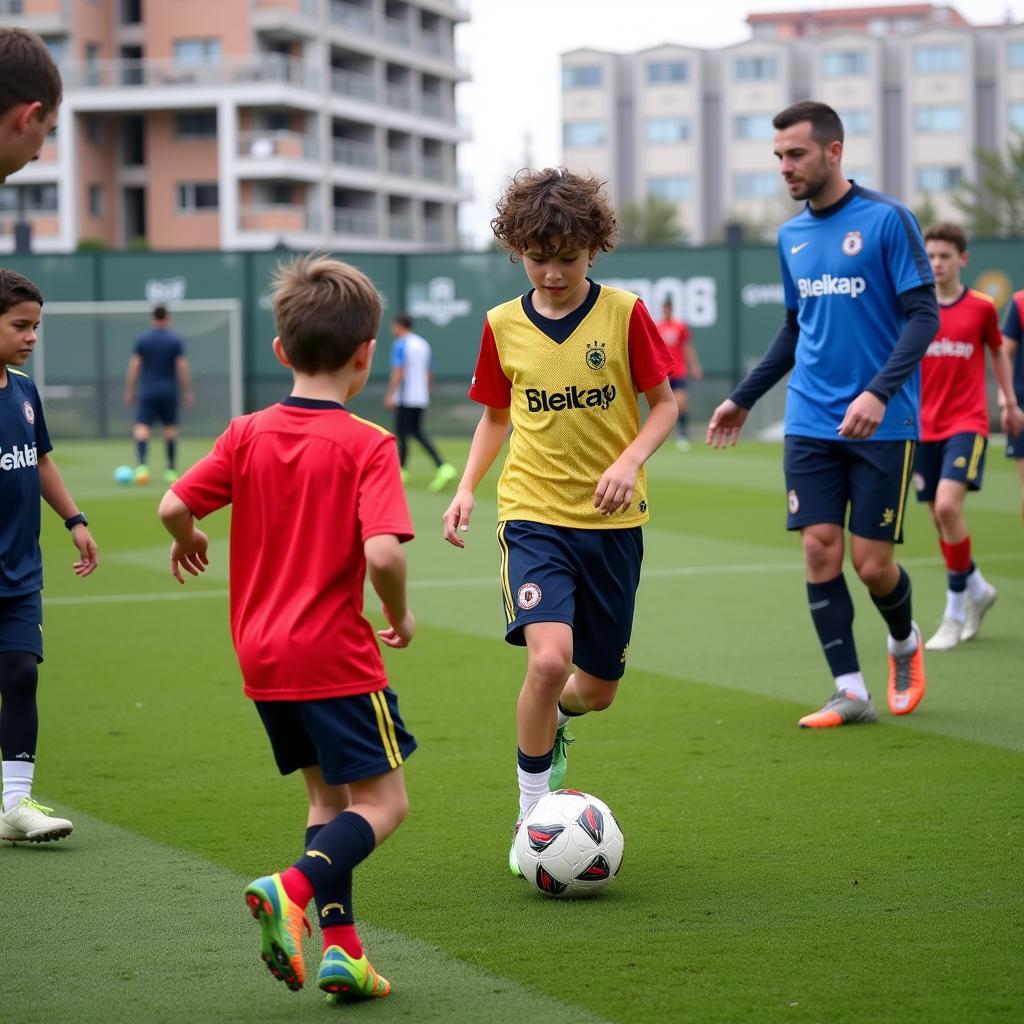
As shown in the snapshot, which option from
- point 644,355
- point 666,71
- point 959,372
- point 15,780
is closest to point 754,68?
point 666,71

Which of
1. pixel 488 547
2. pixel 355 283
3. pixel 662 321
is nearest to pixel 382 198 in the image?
pixel 662 321

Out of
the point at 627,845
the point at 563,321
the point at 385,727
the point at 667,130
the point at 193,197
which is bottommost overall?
the point at 627,845

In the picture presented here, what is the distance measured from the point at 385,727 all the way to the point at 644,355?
1729 mm

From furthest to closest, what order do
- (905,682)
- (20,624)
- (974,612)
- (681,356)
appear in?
(681,356) < (974,612) < (905,682) < (20,624)

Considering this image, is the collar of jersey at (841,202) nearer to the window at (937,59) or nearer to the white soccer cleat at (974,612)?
the white soccer cleat at (974,612)

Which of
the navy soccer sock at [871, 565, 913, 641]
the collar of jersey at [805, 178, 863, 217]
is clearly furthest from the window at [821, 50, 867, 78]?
the navy soccer sock at [871, 565, 913, 641]

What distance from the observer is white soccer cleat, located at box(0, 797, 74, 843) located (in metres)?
5.32

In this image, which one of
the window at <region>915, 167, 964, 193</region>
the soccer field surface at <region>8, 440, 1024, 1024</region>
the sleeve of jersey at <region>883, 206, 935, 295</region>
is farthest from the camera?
the window at <region>915, 167, 964, 193</region>

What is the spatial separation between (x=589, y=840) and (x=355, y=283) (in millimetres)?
1785

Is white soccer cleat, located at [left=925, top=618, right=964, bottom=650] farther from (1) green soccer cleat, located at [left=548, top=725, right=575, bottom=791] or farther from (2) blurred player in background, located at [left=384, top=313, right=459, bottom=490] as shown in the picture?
(2) blurred player in background, located at [left=384, top=313, right=459, bottom=490]

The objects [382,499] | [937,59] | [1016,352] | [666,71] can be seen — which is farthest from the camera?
[666,71]

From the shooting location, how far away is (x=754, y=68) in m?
110

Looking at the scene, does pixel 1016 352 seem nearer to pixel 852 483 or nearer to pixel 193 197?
pixel 852 483

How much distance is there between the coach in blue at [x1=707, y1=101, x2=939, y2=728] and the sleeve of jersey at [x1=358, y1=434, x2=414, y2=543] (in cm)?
331
